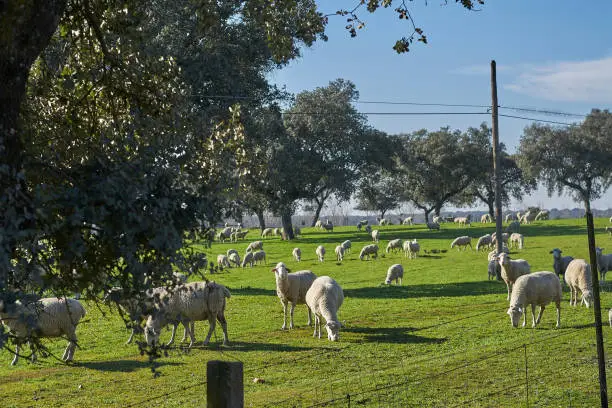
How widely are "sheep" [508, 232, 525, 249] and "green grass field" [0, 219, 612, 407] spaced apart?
782 inches

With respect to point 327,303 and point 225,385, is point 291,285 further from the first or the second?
point 225,385

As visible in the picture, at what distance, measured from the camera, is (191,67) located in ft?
94.9

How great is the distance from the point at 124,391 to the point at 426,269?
29179mm

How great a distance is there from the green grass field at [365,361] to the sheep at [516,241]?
1987 cm

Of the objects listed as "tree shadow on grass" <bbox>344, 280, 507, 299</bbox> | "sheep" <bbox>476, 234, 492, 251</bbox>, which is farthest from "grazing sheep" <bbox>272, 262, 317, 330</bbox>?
"sheep" <bbox>476, 234, 492, 251</bbox>

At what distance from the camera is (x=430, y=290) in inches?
1309

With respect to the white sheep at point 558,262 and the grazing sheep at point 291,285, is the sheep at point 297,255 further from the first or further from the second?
the grazing sheep at point 291,285

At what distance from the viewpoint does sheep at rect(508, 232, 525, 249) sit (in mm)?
51828

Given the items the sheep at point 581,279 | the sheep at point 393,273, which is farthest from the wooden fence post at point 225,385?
the sheep at point 393,273

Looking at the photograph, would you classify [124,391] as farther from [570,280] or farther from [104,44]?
[570,280]

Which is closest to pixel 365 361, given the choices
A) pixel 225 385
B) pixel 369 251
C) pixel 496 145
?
pixel 225 385

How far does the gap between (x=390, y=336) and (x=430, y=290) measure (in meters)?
12.9

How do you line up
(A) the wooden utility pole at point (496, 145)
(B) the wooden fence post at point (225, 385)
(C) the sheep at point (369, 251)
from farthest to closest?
(C) the sheep at point (369, 251)
(A) the wooden utility pole at point (496, 145)
(B) the wooden fence post at point (225, 385)

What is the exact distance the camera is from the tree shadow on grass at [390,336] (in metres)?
19.7
